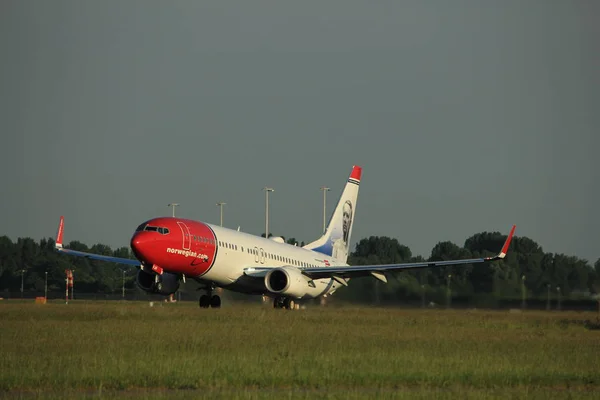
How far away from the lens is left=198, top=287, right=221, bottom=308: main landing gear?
149 feet

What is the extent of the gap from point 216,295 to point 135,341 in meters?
23.9

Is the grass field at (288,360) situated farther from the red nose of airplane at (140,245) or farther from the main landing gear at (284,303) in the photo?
the main landing gear at (284,303)

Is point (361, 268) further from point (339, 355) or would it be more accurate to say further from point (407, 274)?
point (339, 355)

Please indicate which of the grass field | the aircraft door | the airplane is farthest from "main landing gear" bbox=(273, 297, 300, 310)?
the grass field

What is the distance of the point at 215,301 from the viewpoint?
4566cm

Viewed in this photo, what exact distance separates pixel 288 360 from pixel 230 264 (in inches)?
1003

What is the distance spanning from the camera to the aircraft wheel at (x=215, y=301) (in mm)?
45594

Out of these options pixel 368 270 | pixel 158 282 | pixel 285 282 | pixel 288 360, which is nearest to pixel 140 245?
pixel 158 282

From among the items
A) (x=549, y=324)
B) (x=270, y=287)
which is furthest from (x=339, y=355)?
(x=270, y=287)

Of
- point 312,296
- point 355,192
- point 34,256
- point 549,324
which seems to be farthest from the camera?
point 34,256

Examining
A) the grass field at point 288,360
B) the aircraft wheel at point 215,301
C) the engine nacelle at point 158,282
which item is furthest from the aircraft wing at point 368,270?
the grass field at point 288,360

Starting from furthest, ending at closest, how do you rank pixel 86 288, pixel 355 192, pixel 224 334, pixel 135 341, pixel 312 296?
pixel 86 288
pixel 355 192
pixel 312 296
pixel 224 334
pixel 135 341

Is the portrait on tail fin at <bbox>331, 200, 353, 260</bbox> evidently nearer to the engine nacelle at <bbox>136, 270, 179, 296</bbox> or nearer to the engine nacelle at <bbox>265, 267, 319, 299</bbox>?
the engine nacelle at <bbox>265, 267, 319, 299</bbox>

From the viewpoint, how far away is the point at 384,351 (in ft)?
69.7
